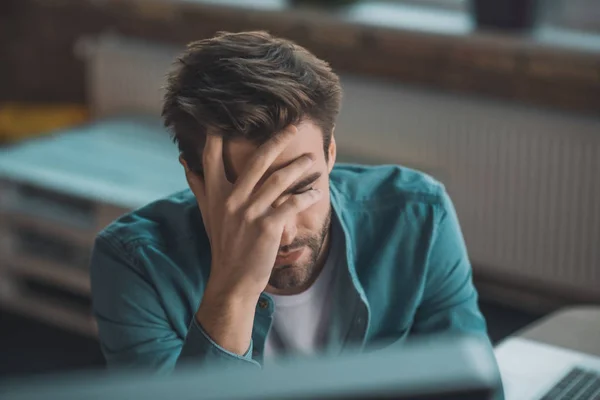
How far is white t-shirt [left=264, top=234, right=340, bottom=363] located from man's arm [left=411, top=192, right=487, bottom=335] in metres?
0.14

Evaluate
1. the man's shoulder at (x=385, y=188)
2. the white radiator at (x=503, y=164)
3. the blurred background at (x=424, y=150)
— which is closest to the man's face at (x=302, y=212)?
the man's shoulder at (x=385, y=188)

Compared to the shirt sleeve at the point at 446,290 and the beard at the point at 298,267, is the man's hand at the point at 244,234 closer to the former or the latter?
the beard at the point at 298,267

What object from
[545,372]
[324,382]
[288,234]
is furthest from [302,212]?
[324,382]

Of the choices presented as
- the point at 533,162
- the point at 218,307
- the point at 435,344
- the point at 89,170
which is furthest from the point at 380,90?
the point at 435,344

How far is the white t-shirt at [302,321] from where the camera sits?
140cm

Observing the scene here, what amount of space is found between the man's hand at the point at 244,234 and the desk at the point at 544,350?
337 millimetres

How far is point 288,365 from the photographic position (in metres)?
0.50

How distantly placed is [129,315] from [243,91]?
0.34 m

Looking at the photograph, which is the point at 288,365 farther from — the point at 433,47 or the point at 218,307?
the point at 433,47

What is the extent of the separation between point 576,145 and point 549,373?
5.41ft

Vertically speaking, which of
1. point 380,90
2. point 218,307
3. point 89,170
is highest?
point 218,307

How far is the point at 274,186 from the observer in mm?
1218

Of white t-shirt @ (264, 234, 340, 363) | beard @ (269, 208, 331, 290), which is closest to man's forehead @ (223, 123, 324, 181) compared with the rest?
beard @ (269, 208, 331, 290)

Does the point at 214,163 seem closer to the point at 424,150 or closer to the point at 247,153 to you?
the point at 247,153
